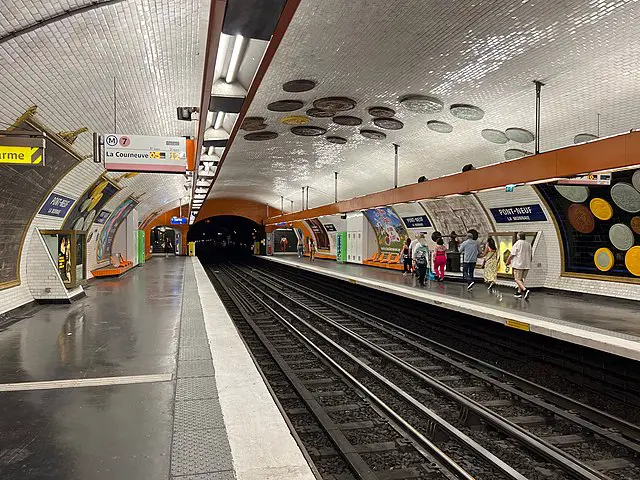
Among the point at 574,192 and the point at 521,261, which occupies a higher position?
the point at 574,192

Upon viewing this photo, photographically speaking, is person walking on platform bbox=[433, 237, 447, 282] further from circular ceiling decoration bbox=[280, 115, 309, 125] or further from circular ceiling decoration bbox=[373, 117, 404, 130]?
circular ceiling decoration bbox=[280, 115, 309, 125]

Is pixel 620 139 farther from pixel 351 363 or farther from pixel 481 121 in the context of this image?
pixel 351 363

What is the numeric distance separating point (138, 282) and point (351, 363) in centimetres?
1007

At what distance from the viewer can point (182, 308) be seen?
31.4ft

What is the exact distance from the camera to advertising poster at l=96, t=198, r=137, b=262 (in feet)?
55.4

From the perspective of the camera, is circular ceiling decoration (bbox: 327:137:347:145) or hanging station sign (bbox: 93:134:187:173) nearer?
hanging station sign (bbox: 93:134:187:173)

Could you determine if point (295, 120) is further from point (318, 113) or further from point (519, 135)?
point (519, 135)

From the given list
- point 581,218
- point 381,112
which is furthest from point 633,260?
point 381,112

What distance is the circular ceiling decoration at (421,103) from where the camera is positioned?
8303mm

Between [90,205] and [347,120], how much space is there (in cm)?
706

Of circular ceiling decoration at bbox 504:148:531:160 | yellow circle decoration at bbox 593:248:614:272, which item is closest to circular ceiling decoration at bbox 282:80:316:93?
circular ceiling decoration at bbox 504:148:531:160

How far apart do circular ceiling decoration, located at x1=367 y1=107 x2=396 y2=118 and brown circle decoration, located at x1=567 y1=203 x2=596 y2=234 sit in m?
4.66

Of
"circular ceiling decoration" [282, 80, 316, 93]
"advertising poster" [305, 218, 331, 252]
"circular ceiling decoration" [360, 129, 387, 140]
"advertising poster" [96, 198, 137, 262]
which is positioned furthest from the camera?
"advertising poster" [305, 218, 331, 252]

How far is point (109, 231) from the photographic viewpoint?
18016 mm
